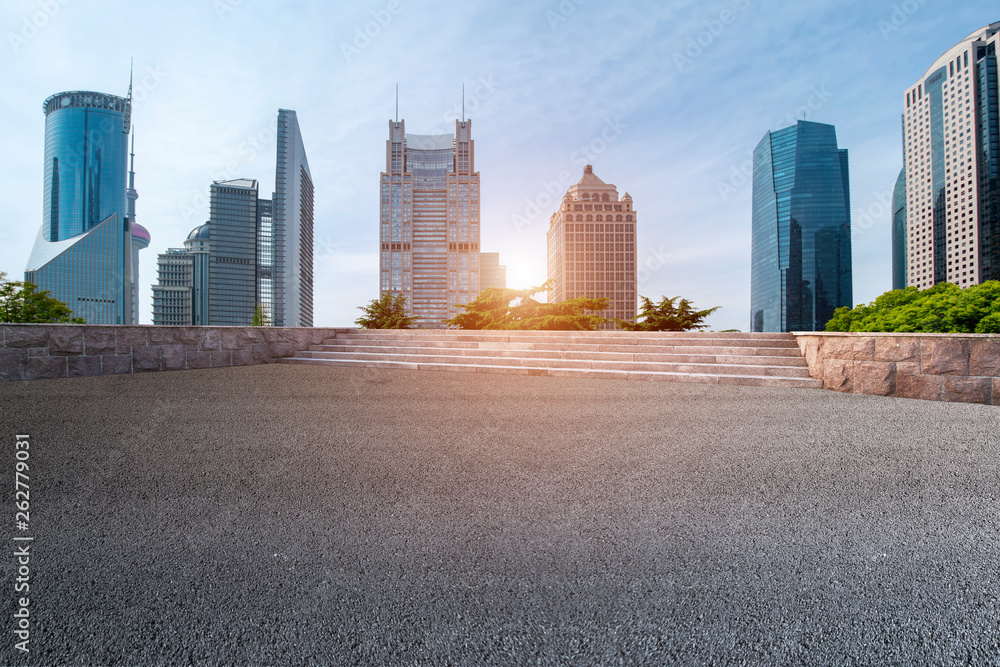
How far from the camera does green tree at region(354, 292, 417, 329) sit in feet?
79.4

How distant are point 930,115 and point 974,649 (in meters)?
124

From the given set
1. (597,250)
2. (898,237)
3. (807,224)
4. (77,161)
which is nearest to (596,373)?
(597,250)

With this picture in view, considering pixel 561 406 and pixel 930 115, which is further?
pixel 930 115

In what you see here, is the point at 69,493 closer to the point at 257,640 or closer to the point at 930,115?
the point at 257,640

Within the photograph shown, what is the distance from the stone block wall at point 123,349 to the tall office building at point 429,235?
10865cm

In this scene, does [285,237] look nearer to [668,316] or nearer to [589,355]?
[668,316]

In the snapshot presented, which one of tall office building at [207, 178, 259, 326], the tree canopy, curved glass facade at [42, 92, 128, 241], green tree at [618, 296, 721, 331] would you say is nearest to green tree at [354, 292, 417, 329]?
green tree at [618, 296, 721, 331]

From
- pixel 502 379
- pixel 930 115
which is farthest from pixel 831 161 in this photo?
pixel 502 379

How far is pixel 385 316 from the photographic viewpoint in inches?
971

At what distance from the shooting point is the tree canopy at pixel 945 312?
29.2 meters

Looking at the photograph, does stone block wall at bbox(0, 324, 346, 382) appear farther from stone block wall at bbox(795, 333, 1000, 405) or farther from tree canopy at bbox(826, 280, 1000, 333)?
tree canopy at bbox(826, 280, 1000, 333)

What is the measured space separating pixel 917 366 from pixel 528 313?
13993 millimetres

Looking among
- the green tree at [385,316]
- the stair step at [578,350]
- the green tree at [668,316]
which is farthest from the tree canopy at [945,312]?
the green tree at [385,316]

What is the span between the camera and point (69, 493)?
8.07 ft
